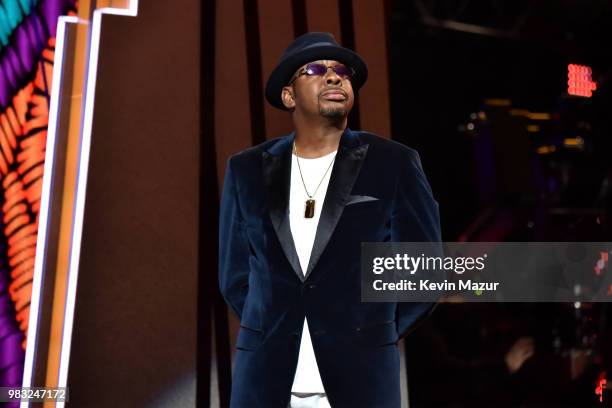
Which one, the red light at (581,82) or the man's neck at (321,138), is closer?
the man's neck at (321,138)

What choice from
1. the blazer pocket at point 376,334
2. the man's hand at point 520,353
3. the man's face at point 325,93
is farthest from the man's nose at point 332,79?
the man's hand at point 520,353

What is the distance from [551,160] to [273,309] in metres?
7.15

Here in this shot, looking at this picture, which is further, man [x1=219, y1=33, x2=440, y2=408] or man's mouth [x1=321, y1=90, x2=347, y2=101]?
man's mouth [x1=321, y1=90, x2=347, y2=101]

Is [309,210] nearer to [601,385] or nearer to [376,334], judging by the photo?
[376,334]

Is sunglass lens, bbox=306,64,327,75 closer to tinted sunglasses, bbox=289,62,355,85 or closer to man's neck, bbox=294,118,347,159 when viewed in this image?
tinted sunglasses, bbox=289,62,355,85

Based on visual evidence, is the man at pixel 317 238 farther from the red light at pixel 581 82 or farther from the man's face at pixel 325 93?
the red light at pixel 581 82

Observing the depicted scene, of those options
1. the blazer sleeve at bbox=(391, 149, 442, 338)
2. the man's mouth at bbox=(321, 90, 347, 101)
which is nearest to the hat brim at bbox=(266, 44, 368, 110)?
the man's mouth at bbox=(321, 90, 347, 101)

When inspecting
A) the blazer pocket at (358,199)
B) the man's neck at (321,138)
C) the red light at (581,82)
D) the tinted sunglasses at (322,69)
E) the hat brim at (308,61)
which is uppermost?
the red light at (581,82)

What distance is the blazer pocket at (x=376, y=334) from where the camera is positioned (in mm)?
2023

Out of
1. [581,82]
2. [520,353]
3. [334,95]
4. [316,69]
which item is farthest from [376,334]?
[581,82]

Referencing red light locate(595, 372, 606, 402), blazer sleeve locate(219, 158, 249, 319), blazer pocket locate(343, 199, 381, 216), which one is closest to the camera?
blazer pocket locate(343, 199, 381, 216)

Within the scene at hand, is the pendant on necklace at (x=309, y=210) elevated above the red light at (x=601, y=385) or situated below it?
above

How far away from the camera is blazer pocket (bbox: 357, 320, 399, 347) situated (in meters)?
2.02

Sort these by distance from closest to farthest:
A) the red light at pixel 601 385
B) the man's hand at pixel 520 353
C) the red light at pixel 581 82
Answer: the red light at pixel 601 385 → the man's hand at pixel 520 353 → the red light at pixel 581 82
